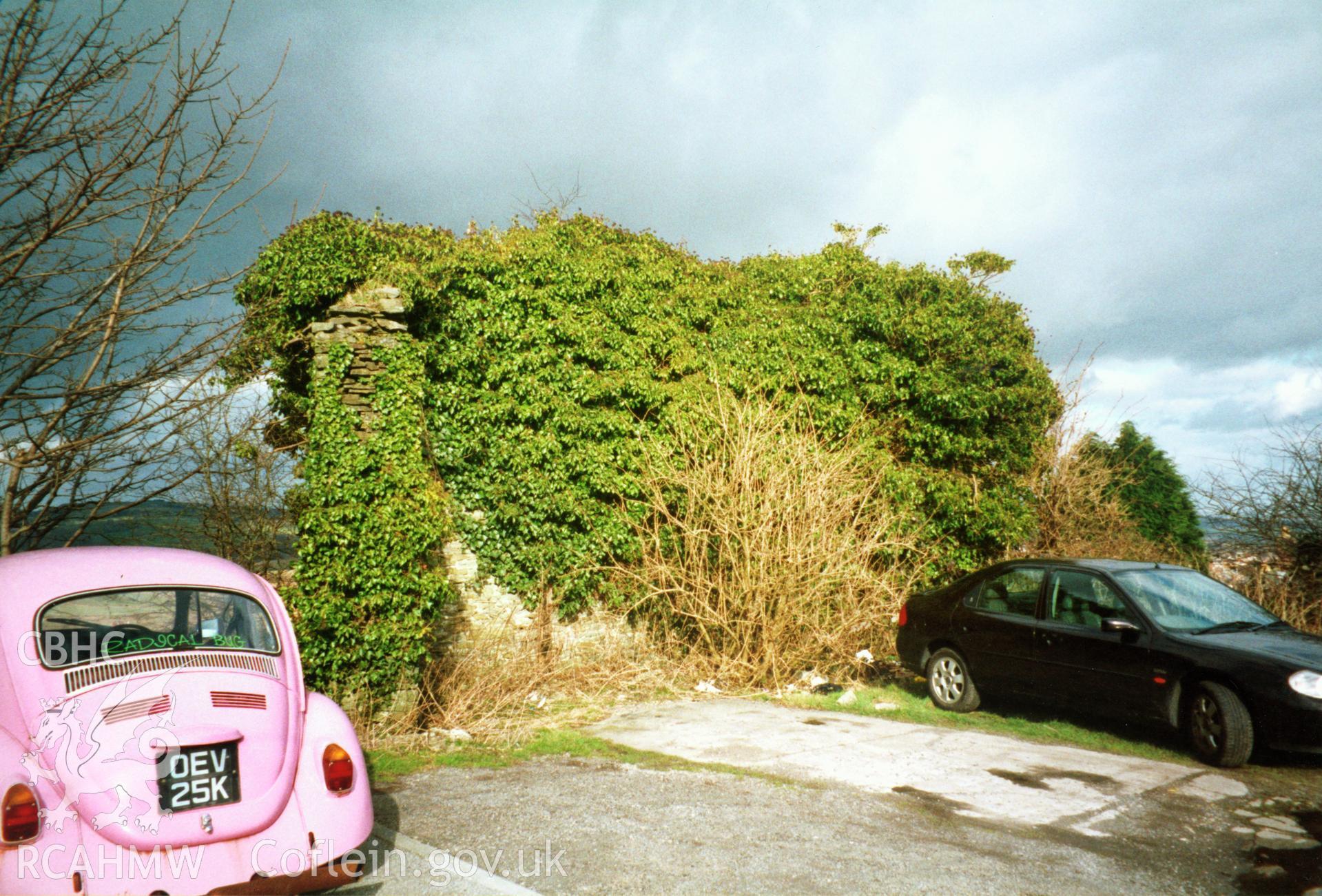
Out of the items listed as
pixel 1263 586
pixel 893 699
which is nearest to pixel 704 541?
pixel 893 699

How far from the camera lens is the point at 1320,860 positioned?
4.73 metres

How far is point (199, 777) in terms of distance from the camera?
3725mm

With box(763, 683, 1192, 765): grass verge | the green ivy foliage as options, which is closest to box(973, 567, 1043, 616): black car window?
box(763, 683, 1192, 765): grass verge

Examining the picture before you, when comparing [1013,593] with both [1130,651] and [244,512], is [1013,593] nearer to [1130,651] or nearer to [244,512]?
[1130,651]

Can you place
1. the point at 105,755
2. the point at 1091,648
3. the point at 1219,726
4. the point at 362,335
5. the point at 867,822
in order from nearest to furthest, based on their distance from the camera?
the point at 105,755, the point at 867,822, the point at 1219,726, the point at 1091,648, the point at 362,335

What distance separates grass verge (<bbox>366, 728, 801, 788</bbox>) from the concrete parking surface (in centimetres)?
13

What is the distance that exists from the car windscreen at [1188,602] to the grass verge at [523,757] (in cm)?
375

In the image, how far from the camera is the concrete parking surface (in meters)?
4.37

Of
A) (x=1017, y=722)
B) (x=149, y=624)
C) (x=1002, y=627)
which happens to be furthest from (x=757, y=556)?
(x=149, y=624)

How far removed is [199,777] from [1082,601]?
23.7 feet

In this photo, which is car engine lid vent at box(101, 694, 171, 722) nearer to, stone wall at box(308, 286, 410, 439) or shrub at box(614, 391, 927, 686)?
stone wall at box(308, 286, 410, 439)

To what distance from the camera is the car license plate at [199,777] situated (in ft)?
11.9

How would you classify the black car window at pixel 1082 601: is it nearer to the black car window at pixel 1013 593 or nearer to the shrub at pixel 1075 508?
the black car window at pixel 1013 593

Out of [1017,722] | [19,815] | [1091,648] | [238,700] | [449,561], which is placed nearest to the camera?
[19,815]
